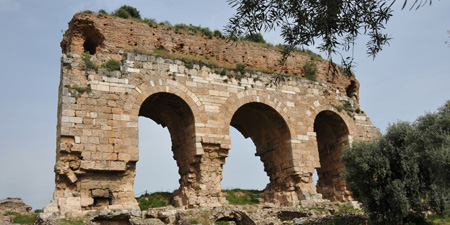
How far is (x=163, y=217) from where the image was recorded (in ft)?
46.1

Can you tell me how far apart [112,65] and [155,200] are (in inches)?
229

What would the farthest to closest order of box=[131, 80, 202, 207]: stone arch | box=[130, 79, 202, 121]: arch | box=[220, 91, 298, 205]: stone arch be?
box=[220, 91, 298, 205]: stone arch → box=[131, 80, 202, 207]: stone arch → box=[130, 79, 202, 121]: arch

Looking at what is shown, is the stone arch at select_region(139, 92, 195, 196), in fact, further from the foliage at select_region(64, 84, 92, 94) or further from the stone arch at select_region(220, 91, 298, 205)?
the foliage at select_region(64, 84, 92, 94)

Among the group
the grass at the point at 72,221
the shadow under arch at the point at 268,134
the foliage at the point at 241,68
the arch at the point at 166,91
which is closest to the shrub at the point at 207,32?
the foliage at the point at 241,68

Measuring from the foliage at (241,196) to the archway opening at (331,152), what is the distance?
3.28 m

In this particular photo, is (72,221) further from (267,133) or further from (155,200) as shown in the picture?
(267,133)

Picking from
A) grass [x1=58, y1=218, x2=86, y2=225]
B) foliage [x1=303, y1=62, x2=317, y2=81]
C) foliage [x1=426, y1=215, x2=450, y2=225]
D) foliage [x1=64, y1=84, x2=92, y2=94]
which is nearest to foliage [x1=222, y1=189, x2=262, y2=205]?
foliage [x1=303, y1=62, x2=317, y2=81]

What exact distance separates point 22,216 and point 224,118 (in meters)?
7.80

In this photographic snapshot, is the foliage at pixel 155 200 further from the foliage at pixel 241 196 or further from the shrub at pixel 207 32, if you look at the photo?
the shrub at pixel 207 32

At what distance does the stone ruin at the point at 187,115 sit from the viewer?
46.1 ft

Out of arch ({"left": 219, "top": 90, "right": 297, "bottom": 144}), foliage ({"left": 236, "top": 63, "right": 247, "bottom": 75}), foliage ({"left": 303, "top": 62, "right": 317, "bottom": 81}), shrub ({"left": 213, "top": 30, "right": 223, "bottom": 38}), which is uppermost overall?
shrub ({"left": 213, "top": 30, "right": 223, "bottom": 38})

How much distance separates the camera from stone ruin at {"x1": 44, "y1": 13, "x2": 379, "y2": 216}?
46.1 ft

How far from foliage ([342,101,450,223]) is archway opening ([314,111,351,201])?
15.1 ft

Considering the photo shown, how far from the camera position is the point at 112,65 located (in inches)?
612
